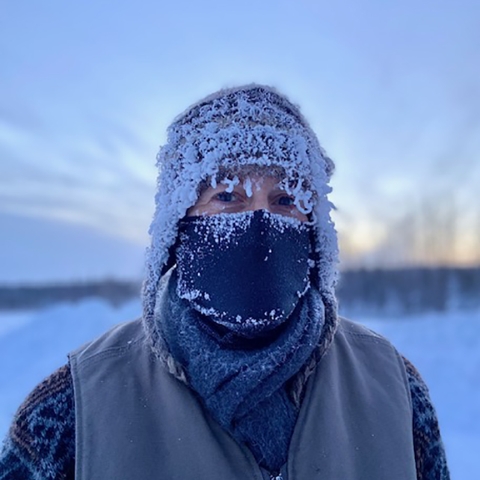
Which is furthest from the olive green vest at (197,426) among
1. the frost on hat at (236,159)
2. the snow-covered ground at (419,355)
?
the snow-covered ground at (419,355)

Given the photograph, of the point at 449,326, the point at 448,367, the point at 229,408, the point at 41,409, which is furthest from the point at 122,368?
the point at 449,326

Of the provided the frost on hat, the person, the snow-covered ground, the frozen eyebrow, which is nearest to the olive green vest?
the person

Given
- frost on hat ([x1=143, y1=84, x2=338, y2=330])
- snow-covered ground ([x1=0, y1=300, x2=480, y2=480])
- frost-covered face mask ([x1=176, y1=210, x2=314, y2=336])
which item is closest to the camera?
frost-covered face mask ([x1=176, y1=210, x2=314, y2=336])

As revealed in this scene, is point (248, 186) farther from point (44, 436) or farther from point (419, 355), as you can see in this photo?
point (419, 355)

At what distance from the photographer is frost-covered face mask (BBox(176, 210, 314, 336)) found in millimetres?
1369

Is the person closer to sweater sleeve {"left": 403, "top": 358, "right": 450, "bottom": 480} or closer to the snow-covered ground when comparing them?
sweater sleeve {"left": 403, "top": 358, "right": 450, "bottom": 480}

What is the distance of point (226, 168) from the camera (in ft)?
4.88

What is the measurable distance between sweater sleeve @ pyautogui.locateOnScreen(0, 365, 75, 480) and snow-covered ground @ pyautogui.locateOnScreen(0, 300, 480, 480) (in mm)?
2757

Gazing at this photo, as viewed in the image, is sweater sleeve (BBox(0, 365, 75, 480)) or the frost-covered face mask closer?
sweater sleeve (BBox(0, 365, 75, 480))

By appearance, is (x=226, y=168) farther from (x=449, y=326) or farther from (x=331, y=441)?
(x=449, y=326)

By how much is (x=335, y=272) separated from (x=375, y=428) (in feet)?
1.65

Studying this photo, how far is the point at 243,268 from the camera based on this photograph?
1.43m

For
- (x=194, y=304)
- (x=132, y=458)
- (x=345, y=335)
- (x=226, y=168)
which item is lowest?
(x=132, y=458)

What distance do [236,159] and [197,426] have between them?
2.57 ft
